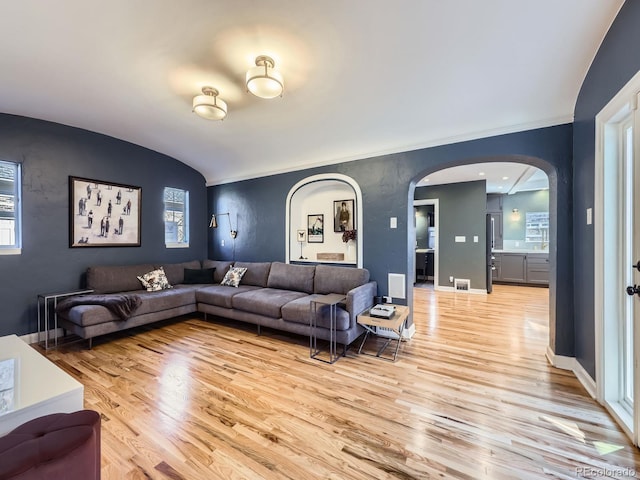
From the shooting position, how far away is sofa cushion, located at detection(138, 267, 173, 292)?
3.99m

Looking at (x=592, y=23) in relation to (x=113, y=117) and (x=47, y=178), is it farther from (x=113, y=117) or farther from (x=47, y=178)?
(x=47, y=178)

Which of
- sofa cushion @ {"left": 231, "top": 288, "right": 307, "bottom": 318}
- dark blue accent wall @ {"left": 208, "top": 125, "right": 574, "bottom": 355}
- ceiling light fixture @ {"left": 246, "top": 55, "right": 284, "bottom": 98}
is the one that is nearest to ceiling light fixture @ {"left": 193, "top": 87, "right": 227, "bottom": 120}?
ceiling light fixture @ {"left": 246, "top": 55, "right": 284, "bottom": 98}

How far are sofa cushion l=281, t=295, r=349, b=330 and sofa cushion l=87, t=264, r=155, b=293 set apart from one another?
243 cm

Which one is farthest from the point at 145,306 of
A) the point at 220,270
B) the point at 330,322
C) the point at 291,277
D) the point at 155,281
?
the point at 330,322

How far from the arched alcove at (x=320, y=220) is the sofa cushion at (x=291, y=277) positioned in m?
0.32

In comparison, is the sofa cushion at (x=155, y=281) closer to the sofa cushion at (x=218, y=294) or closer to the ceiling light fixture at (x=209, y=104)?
the sofa cushion at (x=218, y=294)

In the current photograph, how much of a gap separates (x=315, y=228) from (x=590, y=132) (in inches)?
136

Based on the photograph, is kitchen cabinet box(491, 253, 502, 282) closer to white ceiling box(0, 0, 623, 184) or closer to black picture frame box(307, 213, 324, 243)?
black picture frame box(307, 213, 324, 243)

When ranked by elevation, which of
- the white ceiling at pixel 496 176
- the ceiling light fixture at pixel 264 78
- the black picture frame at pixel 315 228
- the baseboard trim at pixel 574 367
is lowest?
the baseboard trim at pixel 574 367

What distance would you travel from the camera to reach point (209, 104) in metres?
2.40

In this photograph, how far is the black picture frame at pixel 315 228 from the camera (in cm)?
467

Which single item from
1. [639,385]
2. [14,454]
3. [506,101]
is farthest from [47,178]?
[639,385]

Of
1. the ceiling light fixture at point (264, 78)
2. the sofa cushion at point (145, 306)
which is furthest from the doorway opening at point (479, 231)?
the sofa cushion at point (145, 306)

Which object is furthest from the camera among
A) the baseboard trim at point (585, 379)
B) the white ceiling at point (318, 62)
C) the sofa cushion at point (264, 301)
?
the sofa cushion at point (264, 301)
